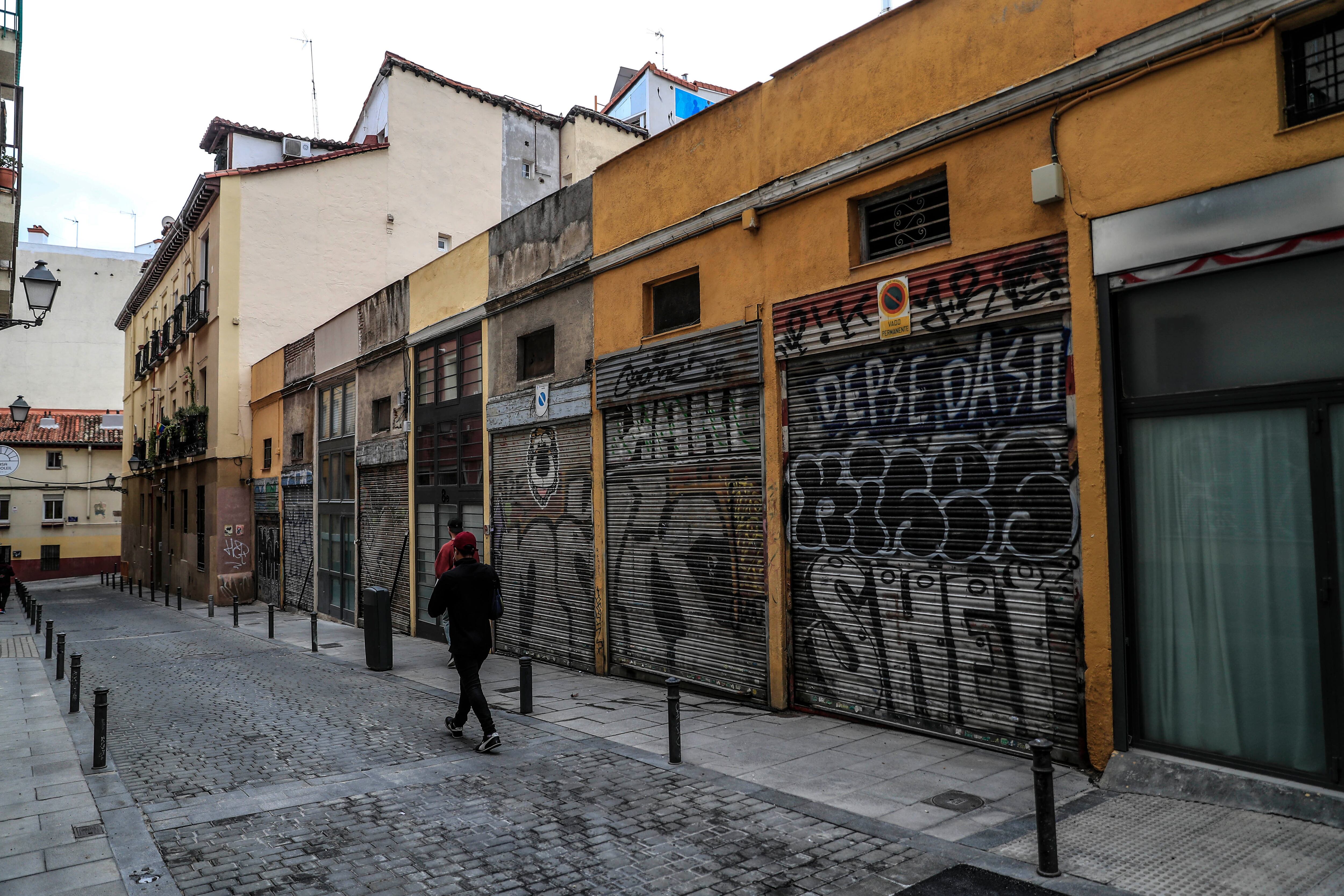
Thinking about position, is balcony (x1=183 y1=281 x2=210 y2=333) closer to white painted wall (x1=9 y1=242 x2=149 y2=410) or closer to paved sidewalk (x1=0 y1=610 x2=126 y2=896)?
paved sidewalk (x1=0 y1=610 x2=126 y2=896)

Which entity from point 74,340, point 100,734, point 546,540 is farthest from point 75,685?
point 74,340

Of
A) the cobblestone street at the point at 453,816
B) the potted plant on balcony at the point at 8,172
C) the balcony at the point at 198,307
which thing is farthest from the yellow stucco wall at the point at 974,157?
the balcony at the point at 198,307

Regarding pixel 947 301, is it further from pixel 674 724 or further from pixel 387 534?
pixel 387 534

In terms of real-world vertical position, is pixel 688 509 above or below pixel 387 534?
above

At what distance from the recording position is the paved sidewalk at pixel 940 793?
4555 millimetres

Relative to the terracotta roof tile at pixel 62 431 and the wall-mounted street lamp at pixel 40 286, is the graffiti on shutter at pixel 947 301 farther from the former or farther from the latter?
the terracotta roof tile at pixel 62 431

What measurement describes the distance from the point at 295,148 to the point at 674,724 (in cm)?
2624

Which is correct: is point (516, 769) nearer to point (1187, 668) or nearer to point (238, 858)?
point (238, 858)

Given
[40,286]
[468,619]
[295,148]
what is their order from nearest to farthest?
[468,619]
[40,286]
[295,148]

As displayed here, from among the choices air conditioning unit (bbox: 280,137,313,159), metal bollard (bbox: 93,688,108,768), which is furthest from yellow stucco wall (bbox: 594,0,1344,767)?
air conditioning unit (bbox: 280,137,313,159)

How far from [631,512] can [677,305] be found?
8.57 ft

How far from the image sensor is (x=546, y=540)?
12.5 metres

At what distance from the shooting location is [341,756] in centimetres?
751

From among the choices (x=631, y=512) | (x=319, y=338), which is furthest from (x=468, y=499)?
(x=319, y=338)
